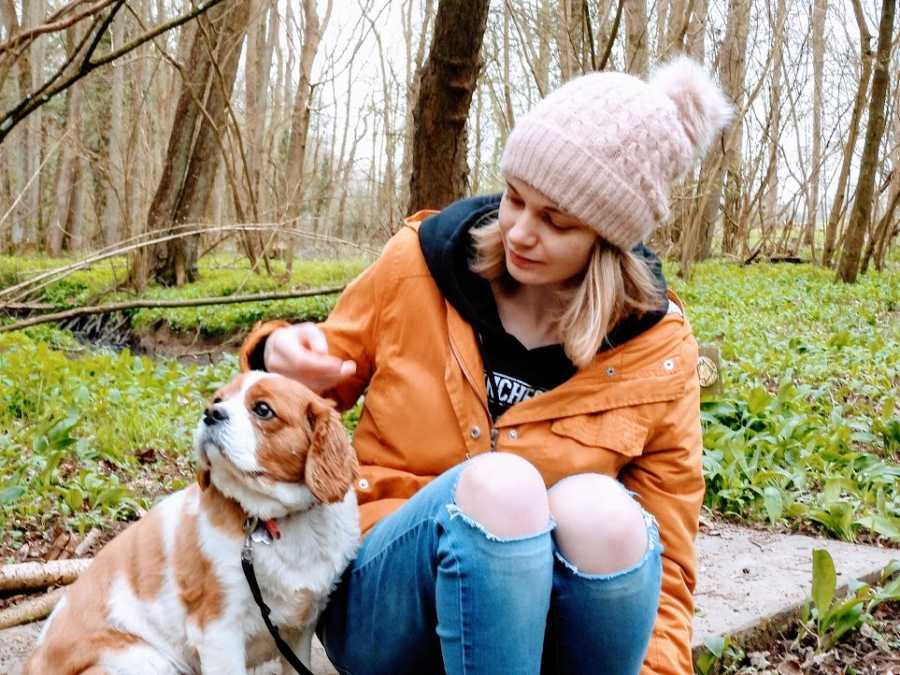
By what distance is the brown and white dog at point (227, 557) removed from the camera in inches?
75.4

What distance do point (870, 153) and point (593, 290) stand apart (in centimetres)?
1069

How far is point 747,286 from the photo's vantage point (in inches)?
488

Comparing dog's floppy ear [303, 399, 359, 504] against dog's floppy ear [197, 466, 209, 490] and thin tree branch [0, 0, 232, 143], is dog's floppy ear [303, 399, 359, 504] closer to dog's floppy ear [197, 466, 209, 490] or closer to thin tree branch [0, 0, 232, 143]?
dog's floppy ear [197, 466, 209, 490]

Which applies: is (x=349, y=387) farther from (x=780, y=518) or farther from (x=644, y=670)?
(x=780, y=518)

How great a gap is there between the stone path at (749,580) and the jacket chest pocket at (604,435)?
79 cm

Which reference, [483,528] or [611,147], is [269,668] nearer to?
[483,528]

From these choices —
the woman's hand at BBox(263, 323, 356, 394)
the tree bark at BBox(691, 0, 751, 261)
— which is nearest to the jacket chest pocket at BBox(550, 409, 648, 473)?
the woman's hand at BBox(263, 323, 356, 394)

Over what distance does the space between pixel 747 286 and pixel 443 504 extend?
11.3 m

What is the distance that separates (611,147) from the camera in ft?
7.20

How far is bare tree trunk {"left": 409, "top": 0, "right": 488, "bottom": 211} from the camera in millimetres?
4289

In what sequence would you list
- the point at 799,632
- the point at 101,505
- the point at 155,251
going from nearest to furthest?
the point at 799,632
the point at 101,505
the point at 155,251

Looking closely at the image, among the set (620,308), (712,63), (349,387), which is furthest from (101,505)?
(712,63)

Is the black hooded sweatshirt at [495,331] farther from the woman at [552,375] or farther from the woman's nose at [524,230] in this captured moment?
the woman's nose at [524,230]

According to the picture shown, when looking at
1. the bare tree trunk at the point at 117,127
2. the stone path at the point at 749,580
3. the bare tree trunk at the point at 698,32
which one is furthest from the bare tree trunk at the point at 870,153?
the bare tree trunk at the point at 117,127
